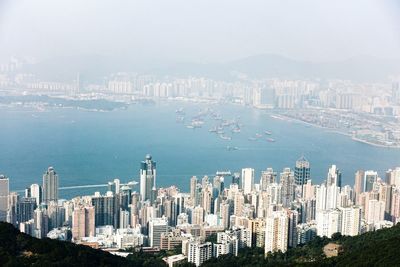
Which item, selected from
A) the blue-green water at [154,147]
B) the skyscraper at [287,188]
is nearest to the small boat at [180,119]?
the blue-green water at [154,147]

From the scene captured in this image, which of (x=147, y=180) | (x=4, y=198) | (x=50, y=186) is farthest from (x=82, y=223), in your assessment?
(x=147, y=180)

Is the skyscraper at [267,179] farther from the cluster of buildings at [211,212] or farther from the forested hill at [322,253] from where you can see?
the forested hill at [322,253]

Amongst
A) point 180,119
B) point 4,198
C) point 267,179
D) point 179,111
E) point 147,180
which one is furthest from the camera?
point 179,111

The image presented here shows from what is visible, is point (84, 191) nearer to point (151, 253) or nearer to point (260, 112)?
point (151, 253)

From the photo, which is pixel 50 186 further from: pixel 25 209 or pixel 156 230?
pixel 156 230

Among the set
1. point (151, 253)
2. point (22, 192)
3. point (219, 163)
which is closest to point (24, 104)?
point (219, 163)
